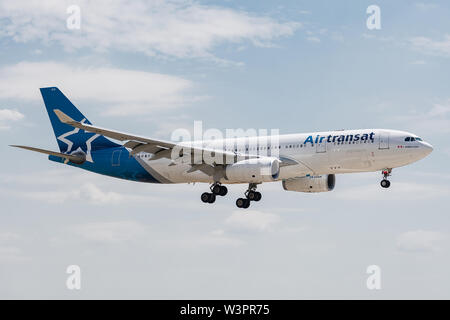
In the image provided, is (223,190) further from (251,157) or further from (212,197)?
(251,157)

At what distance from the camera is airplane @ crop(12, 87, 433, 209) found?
1832 inches

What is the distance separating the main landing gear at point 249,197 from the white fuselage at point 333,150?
2824 mm

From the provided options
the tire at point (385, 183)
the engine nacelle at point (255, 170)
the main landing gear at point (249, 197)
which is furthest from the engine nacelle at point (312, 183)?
the tire at point (385, 183)

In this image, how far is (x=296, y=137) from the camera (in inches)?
1945

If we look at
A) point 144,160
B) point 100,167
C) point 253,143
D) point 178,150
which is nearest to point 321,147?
point 253,143

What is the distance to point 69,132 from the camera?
5672cm

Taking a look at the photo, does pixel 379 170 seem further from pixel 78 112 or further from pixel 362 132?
pixel 78 112

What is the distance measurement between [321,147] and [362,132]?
9.25ft

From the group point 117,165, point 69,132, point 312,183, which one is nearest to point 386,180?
point 312,183

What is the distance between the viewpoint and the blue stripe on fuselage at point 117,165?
53469 millimetres

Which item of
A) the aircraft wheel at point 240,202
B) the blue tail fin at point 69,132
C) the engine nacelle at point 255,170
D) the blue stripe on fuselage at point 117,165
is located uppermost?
the blue tail fin at point 69,132

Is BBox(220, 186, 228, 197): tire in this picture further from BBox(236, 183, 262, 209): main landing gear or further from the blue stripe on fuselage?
the blue stripe on fuselage

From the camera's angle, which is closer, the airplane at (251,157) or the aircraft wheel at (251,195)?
the airplane at (251,157)

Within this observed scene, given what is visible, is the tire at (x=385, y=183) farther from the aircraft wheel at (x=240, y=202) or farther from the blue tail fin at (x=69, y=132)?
the blue tail fin at (x=69, y=132)
